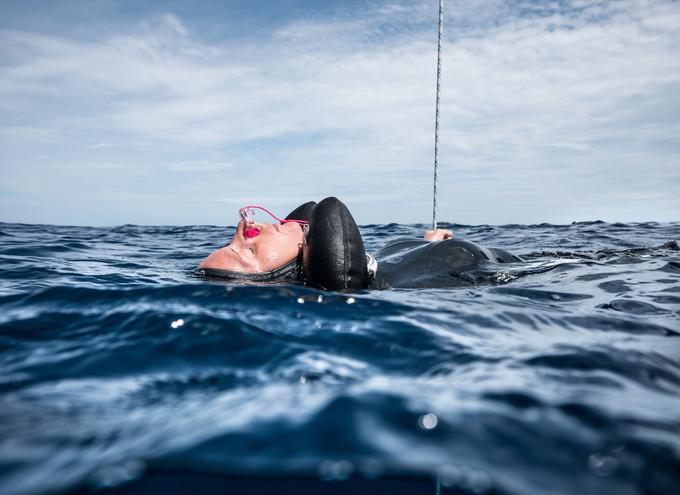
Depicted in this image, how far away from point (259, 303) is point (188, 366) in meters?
1.26

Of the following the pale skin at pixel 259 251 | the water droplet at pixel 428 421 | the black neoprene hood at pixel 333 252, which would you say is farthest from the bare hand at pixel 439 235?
the water droplet at pixel 428 421

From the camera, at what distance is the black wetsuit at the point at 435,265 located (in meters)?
4.78

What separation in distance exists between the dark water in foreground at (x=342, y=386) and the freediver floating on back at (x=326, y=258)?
336mm

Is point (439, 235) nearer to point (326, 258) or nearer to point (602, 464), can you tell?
point (326, 258)

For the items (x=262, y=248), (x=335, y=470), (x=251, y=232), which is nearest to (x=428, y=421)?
(x=335, y=470)

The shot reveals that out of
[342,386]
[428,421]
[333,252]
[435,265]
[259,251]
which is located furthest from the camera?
[435,265]

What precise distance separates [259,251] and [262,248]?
39mm

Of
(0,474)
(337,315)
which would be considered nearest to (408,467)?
(0,474)

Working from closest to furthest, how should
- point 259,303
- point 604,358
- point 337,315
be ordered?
point 604,358 < point 337,315 < point 259,303

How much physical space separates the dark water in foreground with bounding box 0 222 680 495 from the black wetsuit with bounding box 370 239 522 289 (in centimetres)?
61

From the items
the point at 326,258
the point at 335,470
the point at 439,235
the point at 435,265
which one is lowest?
the point at 335,470

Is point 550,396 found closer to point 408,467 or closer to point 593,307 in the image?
point 408,467

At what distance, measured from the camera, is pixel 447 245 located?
5.18 m

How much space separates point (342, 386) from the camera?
204 centimetres
